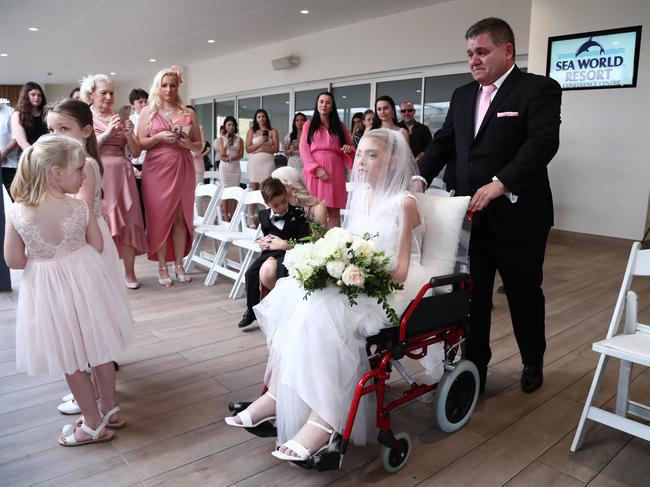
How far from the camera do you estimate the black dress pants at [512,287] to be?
2.55m

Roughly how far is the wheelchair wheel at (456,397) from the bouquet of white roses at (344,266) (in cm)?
45

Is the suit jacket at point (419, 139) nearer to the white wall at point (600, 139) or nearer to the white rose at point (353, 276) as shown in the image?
the white wall at point (600, 139)

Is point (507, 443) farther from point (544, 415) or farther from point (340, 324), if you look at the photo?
point (340, 324)

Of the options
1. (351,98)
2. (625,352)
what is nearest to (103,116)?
(625,352)

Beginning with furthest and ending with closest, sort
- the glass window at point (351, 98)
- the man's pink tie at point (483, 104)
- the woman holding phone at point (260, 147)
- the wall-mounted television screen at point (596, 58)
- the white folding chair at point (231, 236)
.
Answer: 1. the glass window at point (351, 98)
2. the woman holding phone at point (260, 147)
3. the wall-mounted television screen at point (596, 58)
4. the white folding chair at point (231, 236)
5. the man's pink tie at point (483, 104)

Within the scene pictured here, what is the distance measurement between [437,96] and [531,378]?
6.80 m

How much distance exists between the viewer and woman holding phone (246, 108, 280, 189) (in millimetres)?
8055

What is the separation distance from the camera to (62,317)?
6.64ft

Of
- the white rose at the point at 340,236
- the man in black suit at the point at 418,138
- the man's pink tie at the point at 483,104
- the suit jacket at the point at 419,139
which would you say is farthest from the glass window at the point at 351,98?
the white rose at the point at 340,236

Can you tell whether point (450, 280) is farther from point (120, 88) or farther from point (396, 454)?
point (120, 88)

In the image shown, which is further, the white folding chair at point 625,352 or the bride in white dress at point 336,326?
the white folding chair at point 625,352

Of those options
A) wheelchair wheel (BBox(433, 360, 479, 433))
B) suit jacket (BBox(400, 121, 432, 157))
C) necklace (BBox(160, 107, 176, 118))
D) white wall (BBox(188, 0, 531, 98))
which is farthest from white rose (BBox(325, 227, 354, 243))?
white wall (BBox(188, 0, 531, 98))

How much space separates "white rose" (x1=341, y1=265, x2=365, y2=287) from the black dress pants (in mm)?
952

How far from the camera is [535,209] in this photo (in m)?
2.48
